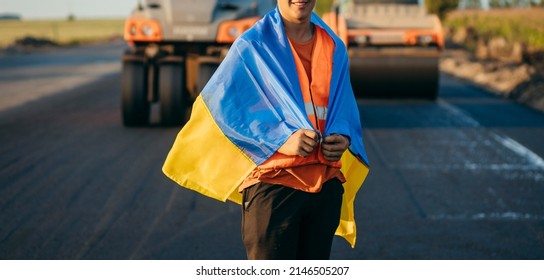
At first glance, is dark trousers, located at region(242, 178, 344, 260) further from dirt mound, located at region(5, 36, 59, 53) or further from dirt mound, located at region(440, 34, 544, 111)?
dirt mound, located at region(5, 36, 59, 53)

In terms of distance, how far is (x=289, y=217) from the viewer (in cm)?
345

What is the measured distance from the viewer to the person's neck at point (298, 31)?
3.54 meters

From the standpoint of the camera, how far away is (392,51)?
16.4 m

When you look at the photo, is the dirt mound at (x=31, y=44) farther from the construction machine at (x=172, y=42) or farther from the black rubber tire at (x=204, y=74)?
the black rubber tire at (x=204, y=74)

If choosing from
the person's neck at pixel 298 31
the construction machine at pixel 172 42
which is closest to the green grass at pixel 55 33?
the construction machine at pixel 172 42

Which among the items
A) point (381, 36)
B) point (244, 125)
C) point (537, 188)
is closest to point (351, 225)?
point (244, 125)

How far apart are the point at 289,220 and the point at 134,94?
32.8 ft

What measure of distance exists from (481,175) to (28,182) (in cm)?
486

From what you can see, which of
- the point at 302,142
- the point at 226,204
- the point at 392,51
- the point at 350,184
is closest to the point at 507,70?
the point at 392,51

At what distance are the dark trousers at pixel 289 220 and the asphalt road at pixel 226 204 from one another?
9.33ft

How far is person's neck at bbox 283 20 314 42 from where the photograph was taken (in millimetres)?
3545

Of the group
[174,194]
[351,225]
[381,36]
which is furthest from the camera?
[381,36]

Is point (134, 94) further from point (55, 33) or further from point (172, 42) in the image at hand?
point (55, 33)

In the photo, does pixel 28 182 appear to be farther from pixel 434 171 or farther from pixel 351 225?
pixel 351 225
